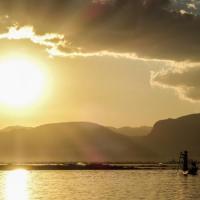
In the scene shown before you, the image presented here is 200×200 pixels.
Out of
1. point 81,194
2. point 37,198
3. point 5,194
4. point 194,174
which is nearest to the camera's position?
point 37,198

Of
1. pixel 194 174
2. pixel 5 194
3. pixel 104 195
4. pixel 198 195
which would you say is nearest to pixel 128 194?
pixel 104 195

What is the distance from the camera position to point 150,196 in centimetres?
10088

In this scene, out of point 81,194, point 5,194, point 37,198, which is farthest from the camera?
point 5,194

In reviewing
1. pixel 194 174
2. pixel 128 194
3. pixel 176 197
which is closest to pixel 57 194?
pixel 128 194

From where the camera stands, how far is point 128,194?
10400 centimetres

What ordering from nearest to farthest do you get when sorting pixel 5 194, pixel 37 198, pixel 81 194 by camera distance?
pixel 37 198 < pixel 81 194 < pixel 5 194

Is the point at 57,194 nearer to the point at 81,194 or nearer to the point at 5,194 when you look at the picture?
the point at 81,194

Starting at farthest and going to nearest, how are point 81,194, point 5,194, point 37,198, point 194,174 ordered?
point 194,174 < point 5,194 < point 81,194 < point 37,198

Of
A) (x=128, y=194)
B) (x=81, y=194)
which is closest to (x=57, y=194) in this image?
(x=81, y=194)

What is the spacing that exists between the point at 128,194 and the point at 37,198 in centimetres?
1615

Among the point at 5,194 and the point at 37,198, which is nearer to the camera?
the point at 37,198

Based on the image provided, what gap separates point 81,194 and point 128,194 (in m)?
8.39

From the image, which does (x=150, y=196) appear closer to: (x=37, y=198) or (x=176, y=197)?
(x=176, y=197)

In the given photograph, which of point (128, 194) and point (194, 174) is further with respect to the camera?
point (194, 174)
